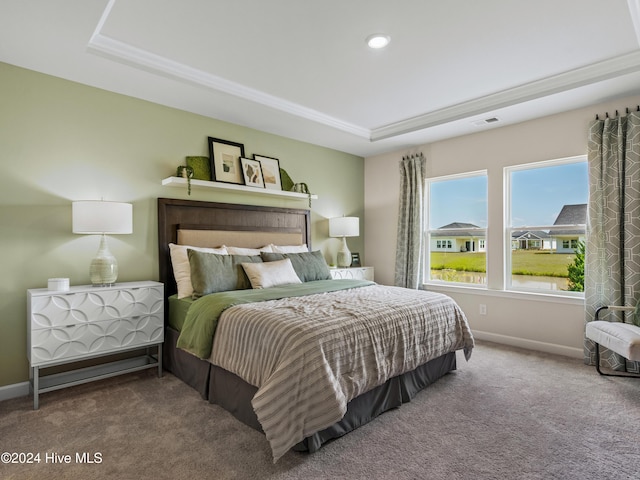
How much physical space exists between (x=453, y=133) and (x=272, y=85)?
7.85ft

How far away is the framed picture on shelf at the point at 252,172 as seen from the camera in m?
4.09

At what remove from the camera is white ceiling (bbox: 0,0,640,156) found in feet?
7.38

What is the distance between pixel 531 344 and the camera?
13.0ft

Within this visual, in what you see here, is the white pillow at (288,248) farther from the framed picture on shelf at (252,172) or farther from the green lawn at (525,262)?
the green lawn at (525,262)

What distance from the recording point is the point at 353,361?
219cm

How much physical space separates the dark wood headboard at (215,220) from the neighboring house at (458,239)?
5.94 ft

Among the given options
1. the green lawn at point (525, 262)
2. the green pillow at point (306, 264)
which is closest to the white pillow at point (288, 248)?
the green pillow at point (306, 264)

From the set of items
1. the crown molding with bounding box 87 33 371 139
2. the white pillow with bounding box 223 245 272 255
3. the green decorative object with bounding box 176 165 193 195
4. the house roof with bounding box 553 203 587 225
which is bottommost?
the white pillow with bounding box 223 245 272 255

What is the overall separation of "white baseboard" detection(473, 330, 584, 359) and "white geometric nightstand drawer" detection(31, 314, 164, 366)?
3.63m

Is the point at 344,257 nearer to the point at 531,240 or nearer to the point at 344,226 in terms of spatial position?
the point at 344,226

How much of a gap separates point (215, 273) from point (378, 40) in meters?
2.29

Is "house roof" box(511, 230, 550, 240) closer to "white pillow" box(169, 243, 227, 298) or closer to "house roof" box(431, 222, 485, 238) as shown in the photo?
"house roof" box(431, 222, 485, 238)

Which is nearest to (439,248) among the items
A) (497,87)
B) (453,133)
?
(453,133)

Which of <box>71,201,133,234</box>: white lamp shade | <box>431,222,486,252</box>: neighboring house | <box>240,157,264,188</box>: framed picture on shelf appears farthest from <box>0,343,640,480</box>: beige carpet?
<box>240,157,264,188</box>: framed picture on shelf
